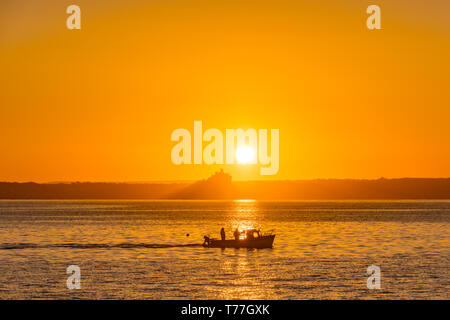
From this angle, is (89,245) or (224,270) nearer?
(224,270)

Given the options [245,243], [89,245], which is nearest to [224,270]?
[245,243]

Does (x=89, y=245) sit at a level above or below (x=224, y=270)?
below

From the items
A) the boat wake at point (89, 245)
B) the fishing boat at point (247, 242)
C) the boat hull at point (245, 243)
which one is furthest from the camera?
the boat wake at point (89, 245)

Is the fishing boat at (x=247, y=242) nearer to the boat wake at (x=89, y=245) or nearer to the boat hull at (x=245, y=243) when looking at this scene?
the boat hull at (x=245, y=243)

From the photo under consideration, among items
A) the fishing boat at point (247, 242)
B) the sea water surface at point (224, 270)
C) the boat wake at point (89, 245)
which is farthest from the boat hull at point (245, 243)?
the boat wake at point (89, 245)

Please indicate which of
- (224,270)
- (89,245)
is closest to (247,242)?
(224,270)

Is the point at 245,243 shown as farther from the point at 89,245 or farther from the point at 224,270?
the point at 89,245

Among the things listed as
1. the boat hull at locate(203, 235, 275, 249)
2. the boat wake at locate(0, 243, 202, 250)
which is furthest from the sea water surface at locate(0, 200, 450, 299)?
the boat hull at locate(203, 235, 275, 249)

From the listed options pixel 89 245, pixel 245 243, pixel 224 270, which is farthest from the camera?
pixel 89 245

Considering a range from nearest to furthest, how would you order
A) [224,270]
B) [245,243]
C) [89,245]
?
[224,270], [245,243], [89,245]

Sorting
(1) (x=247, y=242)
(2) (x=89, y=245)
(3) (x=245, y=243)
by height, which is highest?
(1) (x=247, y=242)
